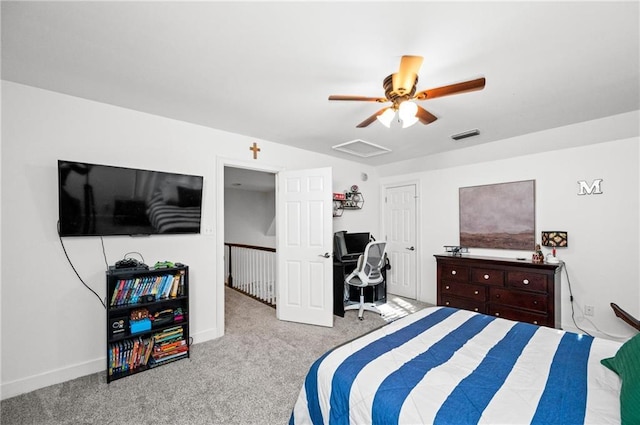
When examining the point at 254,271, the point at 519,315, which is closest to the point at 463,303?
the point at 519,315

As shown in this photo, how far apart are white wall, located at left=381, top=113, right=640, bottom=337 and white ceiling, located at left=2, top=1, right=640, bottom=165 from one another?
47 centimetres

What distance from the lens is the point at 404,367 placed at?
1.29m

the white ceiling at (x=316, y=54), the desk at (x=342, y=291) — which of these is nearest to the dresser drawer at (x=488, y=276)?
the desk at (x=342, y=291)

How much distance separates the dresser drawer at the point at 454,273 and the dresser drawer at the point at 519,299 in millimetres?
329

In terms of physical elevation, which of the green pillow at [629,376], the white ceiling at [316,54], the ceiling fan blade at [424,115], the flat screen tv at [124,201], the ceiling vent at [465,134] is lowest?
the green pillow at [629,376]

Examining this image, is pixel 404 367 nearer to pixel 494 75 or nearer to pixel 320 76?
pixel 320 76

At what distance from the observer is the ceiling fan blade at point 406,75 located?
1.53 m

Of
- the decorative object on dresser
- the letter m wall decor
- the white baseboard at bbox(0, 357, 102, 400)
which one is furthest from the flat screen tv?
the letter m wall decor

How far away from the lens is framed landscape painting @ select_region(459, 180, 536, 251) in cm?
341

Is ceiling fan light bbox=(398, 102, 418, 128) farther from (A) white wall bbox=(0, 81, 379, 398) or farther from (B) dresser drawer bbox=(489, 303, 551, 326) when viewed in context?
(B) dresser drawer bbox=(489, 303, 551, 326)

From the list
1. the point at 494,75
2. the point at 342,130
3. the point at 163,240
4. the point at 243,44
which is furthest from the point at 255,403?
the point at 494,75

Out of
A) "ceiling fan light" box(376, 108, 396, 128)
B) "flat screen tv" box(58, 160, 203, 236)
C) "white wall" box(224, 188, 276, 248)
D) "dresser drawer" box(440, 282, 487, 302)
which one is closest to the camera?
"ceiling fan light" box(376, 108, 396, 128)

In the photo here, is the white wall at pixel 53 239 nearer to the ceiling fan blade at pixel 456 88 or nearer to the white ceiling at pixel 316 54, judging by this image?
the white ceiling at pixel 316 54

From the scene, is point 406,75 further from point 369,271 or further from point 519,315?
point 519,315
